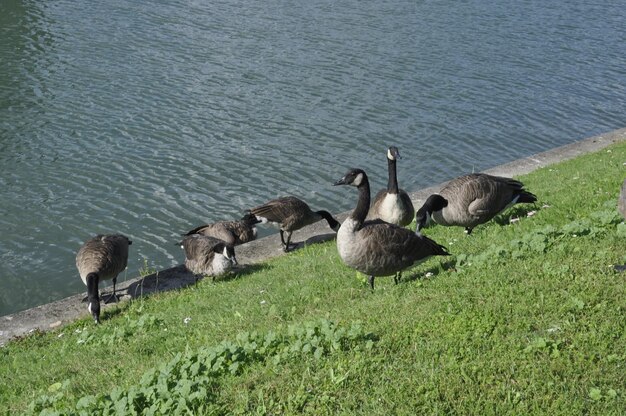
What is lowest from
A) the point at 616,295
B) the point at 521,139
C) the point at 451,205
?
the point at 521,139

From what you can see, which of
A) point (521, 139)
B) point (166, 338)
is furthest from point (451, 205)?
point (521, 139)

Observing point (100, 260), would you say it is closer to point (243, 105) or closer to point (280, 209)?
point (280, 209)

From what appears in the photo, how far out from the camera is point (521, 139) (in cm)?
2298

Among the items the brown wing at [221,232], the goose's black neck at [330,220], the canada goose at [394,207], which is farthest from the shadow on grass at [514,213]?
the brown wing at [221,232]

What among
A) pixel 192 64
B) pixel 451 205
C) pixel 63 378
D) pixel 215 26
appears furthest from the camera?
pixel 215 26

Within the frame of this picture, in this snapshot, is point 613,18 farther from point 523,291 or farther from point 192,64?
point 523,291

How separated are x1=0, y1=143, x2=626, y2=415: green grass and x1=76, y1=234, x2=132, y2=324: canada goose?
700mm

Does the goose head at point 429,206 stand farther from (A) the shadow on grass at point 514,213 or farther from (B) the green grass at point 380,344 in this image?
(A) the shadow on grass at point 514,213

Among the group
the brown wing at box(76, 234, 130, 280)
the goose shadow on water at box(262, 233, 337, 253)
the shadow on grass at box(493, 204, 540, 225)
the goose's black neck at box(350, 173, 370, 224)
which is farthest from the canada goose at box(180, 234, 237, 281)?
the shadow on grass at box(493, 204, 540, 225)

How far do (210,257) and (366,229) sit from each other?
→ 11.6ft

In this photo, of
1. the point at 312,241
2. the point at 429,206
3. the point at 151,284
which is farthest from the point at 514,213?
the point at 151,284

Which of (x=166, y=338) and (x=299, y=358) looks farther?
(x=166, y=338)

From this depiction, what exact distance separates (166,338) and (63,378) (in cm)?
133

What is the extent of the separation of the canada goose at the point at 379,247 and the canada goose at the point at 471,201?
2164 millimetres
